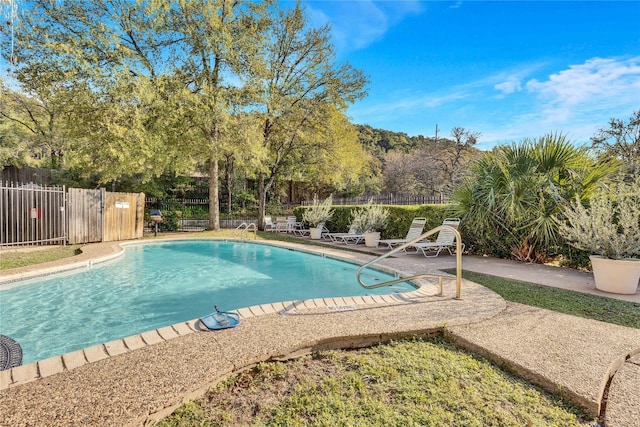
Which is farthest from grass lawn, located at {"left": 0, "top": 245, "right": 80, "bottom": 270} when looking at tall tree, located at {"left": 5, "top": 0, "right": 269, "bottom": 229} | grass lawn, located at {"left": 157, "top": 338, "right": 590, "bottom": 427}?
grass lawn, located at {"left": 157, "top": 338, "right": 590, "bottom": 427}

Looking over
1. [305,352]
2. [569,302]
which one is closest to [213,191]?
[305,352]

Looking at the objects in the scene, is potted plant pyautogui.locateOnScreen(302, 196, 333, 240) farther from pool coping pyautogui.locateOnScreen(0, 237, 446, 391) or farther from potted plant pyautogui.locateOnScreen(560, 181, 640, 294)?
potted plant pyautogui.locateOnScreen(560, 181, 640, 294)

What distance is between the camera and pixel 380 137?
4088cm

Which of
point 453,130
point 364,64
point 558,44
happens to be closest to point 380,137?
point 453,130

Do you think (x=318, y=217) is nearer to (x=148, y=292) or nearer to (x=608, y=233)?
(x=148, y=292)

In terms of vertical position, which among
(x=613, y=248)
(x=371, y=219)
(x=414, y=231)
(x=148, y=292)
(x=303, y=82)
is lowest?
(x=148, y=292)

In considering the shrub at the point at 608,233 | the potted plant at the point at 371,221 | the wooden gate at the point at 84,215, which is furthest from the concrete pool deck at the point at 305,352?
the wooden gate at the point at 84,215

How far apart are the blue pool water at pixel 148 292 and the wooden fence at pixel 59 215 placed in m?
2.59

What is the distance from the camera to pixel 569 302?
475cm

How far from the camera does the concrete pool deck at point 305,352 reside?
223 cm

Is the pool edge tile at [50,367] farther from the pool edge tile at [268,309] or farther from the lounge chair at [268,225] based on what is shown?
the lounge chair at [268,225]

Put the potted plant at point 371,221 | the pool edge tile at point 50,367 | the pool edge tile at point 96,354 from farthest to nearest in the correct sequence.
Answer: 1. the potted plant at point 371,221
2. the pool edge tile at point 96,354
3. the pool edge tile at point 50,367

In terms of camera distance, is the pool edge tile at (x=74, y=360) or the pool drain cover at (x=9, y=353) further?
the pool drain cover at (x=9, y=353)

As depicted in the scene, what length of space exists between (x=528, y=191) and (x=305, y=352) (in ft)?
23.3
